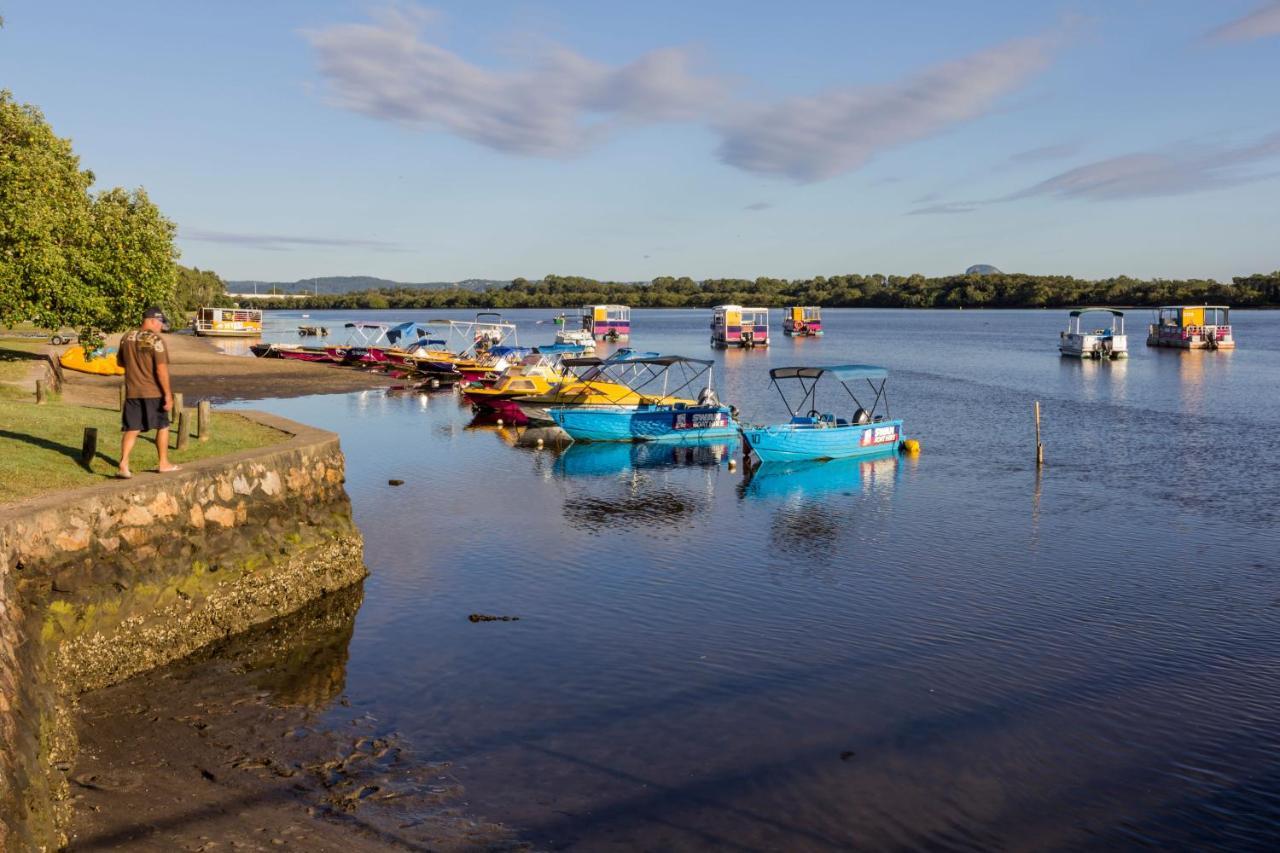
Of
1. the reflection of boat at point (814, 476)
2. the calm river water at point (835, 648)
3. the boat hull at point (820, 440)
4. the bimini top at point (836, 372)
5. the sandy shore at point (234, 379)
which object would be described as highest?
the bimini top at point (836, 372)

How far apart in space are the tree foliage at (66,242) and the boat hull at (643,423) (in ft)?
51.0

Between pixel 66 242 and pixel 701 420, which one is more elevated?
pixel 66 242

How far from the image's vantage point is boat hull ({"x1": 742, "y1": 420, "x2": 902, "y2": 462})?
3322cm

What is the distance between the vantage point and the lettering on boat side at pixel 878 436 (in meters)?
34.9

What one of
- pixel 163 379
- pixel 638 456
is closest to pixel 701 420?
pixel 638 456

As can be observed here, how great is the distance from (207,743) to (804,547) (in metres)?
14.3

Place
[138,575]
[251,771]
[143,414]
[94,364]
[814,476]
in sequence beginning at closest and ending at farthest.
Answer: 1. [251,771]
2. [138,575]
3. [143,414]
4. [814,476]
5. [94,364]

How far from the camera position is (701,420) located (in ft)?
127

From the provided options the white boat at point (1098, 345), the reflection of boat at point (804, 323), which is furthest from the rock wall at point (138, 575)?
the reflection of boat at point (804, 323)

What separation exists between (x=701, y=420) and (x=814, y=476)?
289 inches

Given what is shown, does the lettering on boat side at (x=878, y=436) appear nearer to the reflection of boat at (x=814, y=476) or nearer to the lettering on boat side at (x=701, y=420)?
the reflection of boat at (x=814, y=476)

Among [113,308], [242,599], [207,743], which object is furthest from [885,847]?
[113,308]

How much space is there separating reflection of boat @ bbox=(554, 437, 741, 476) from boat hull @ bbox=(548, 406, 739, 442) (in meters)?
0.31

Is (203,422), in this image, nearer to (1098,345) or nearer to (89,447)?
(89,447)
